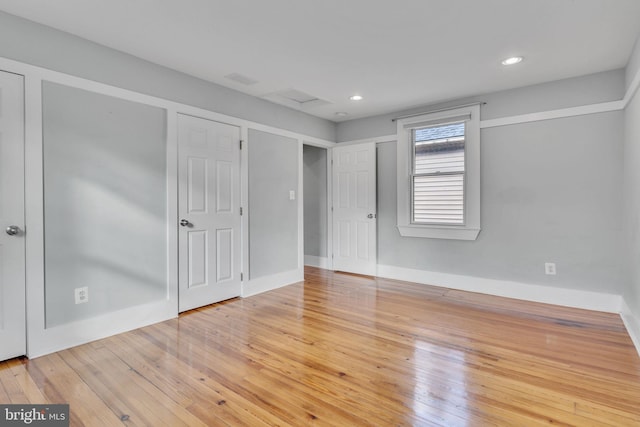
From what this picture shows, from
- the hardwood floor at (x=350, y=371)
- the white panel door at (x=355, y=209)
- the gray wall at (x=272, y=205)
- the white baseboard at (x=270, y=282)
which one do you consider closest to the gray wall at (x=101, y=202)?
the hardwood floor at (x=350, y=371)

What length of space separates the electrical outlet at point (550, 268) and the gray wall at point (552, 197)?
0.12ft

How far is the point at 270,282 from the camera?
14.3ft

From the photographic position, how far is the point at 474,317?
3.31 m

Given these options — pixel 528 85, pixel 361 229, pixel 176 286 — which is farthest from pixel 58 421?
pixel 528 85

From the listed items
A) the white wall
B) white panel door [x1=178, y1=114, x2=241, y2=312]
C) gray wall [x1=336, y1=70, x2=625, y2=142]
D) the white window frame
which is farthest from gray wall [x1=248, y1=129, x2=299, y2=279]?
the white wall

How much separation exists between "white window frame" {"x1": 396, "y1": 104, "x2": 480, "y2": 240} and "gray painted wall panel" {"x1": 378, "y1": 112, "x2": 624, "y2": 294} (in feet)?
0.31

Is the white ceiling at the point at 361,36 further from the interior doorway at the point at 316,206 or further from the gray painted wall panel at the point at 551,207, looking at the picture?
the interior doorway at the point at 316,206

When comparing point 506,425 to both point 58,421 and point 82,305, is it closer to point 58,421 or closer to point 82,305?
point 58,421

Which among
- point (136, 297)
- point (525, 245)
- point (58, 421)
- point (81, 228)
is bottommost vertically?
point (58, 421)

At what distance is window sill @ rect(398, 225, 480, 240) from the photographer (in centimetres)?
423

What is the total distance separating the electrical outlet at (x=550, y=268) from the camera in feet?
12.2

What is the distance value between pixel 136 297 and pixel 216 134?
1843 mm

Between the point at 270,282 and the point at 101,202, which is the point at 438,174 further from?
the point at 101,202

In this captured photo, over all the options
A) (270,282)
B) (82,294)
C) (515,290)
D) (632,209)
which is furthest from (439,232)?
(82,294)
